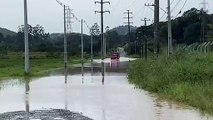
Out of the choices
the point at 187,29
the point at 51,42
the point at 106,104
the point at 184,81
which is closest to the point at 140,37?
the point at 187,29

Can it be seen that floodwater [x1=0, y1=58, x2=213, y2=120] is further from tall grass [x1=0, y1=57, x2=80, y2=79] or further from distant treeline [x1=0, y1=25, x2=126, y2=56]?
distant treeline [x1=0, y1=25, x2=126, y2=56]

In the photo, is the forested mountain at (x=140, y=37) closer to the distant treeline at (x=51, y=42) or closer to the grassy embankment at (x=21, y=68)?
the distant treeline at (x=51, y=42)

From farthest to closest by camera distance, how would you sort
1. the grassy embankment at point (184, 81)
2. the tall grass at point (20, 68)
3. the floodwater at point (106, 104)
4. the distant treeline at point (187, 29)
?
the distant treeline at point (187, 29) < the tall grass at point (20, 68) < the grassy embankment at point (184, 81) < the floodwater at point (106, 104)

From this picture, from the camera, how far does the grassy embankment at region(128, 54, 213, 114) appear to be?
49.0 ft

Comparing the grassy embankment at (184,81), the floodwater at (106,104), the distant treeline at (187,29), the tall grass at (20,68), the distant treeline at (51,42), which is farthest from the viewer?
the distant treeline at (51,42)

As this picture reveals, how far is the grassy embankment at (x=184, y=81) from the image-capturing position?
14945mm

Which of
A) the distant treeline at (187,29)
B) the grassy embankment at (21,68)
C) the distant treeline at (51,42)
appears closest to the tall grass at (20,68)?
the grassy embankment at (21,68)

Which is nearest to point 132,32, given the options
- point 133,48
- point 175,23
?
point 133,48

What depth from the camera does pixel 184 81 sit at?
728 inches

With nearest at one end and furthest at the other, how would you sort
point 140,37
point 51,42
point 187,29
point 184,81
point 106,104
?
point 106,104, point 184,81, point 187,29, point 140,37, point 51,42

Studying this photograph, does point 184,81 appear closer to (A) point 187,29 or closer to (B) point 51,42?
(A) point 187,29

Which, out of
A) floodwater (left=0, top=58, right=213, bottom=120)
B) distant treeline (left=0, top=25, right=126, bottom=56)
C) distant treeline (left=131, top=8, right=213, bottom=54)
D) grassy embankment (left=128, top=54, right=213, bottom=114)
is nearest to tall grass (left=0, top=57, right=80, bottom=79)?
grassy embankment (left=128, top=54, right=213, bottom=114)

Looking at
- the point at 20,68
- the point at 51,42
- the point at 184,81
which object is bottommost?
the point at 20,68

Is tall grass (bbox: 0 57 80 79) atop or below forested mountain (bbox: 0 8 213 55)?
below
